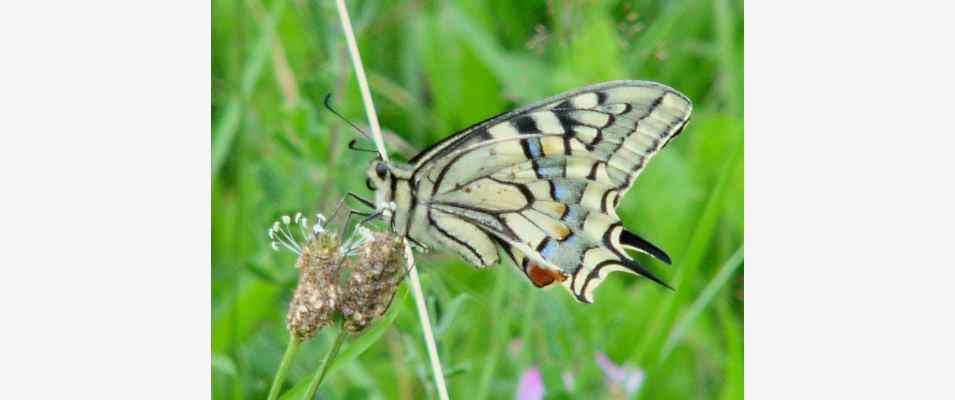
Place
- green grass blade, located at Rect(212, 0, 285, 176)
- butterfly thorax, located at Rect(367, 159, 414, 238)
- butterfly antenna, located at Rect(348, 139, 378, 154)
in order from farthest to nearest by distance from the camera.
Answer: green grass blade, located at Rect(212, 0, 285, 176), butterfly antenna, located at Rect(348, 139, 378, 154), butterfly thorax, located at Rect(367, 159, 414, 238)

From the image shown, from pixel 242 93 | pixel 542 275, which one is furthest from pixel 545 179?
pixel 242 93

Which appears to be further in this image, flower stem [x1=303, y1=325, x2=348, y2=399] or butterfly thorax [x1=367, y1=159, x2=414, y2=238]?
butterfly thorax [x1=367, y1=159, x2=414, y2=238]

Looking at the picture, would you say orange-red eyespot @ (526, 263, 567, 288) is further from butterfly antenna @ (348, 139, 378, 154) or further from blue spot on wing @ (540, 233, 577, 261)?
butterfly antenna @ (348, 139, 378, 154)

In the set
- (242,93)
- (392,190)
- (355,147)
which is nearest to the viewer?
(392,190)

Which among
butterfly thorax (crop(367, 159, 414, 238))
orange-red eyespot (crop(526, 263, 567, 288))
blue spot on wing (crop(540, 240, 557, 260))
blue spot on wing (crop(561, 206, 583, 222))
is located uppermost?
butterfly thorax (crop(367, 159, 414, 238))

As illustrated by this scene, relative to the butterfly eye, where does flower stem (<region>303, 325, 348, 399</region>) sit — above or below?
below

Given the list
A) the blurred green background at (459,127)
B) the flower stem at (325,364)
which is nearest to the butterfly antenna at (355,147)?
the blurred green background at (459,127)

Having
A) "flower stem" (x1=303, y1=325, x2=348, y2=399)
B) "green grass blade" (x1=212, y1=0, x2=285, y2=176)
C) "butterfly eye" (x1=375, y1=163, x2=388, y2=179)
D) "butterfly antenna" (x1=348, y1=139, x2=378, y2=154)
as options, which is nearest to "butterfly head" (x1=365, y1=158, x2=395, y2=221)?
"butterfly eye" (x1=375, y1=163, x2=388, y2=179)

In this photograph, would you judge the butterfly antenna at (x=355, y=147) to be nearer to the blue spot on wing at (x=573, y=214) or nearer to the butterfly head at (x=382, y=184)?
the butterfly head at (x=382, y=184)

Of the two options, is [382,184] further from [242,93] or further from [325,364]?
[242,93]
